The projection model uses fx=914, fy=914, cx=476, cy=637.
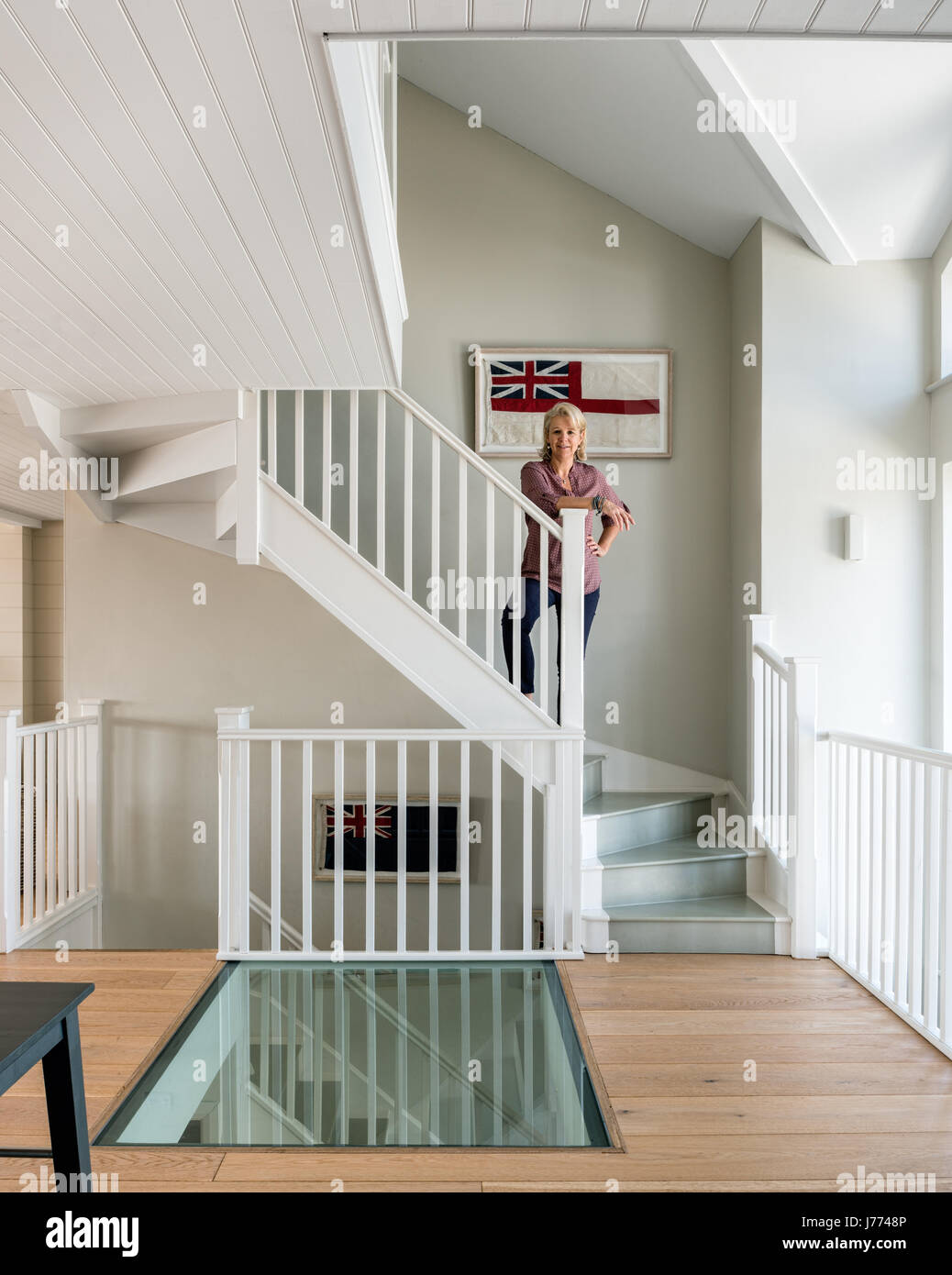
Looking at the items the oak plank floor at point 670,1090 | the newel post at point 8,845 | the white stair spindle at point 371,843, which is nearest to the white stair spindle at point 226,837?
the oak plank floor at point 670,1090

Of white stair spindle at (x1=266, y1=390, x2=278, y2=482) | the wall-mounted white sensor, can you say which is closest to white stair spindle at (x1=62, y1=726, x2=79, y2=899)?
white stair spindle at (x1=266, y1=390, x2=278, y2=482)

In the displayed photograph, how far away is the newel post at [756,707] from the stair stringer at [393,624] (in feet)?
3.59

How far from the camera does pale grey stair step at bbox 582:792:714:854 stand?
12.9ft

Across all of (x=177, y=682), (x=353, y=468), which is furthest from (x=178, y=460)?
(x=177, y=682)

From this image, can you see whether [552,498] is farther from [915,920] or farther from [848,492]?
[915,920]

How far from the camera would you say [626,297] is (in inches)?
184

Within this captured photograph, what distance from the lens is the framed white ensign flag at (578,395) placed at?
4.64 meters

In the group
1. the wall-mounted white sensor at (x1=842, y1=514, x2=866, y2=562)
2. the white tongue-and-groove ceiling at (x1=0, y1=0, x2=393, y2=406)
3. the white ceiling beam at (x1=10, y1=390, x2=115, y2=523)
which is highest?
the white tongue-and-groove ceiling at (x1=0, y1=0, x2=393, y2=406)

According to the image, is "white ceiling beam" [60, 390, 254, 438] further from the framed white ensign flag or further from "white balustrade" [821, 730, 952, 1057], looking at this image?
"white balustrade" [821, 730, 952, 1057]

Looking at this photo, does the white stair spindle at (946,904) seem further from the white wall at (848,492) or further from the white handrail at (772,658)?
the white wall at (848,492)

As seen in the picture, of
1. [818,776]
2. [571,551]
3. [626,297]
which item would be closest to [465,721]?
[571,551]

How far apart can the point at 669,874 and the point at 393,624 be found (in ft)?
4.91

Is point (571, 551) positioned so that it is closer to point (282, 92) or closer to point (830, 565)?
point (830, 565)

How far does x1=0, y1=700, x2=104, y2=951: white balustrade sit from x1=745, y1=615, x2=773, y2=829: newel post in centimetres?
304
